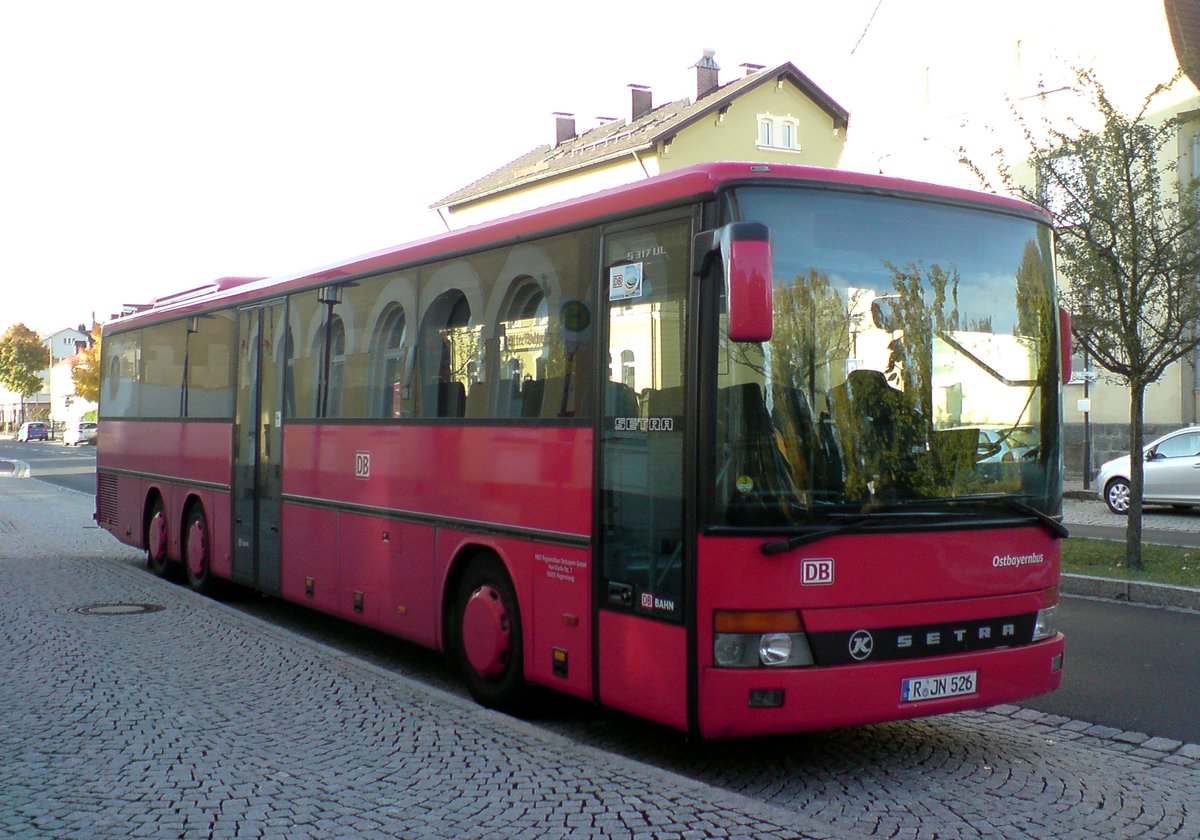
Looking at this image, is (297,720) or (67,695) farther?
(67,695)

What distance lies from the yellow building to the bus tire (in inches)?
1492

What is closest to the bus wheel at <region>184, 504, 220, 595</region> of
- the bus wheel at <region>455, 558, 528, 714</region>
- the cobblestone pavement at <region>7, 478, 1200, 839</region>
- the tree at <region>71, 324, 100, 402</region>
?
the cobblestone pavement at <region>7, 478, 1200, 839</region>

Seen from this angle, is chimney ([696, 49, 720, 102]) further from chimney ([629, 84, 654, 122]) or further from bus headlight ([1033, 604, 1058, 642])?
bus headlight ([1033, 604, 1058, 642])

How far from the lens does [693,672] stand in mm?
6043

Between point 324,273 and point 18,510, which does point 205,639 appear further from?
point 18,510

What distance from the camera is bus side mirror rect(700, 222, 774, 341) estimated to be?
5.58m

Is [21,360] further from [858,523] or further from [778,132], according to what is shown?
[858,523]

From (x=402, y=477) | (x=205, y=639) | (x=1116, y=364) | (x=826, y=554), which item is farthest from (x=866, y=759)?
(x=1116, y=364)

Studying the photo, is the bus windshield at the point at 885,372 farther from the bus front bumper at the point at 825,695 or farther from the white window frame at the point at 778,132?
the white window frame at the point at 778,132

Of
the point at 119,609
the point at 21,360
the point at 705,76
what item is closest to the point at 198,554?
the point at 119,609

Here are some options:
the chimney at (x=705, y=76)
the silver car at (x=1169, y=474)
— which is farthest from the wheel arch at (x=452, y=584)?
the chimney at (x=705, y=76)

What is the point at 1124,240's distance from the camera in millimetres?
13789

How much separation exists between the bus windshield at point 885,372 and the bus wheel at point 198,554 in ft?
27.2

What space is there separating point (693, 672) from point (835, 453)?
46.4 inches
